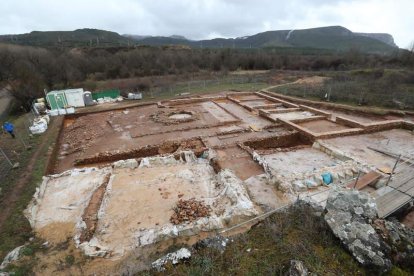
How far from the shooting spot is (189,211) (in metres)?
6.79

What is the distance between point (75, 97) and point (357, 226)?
Answer: 22367 millimetres

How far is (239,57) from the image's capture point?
49781 millimetres

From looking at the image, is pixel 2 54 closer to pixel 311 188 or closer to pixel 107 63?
pixel 107 63

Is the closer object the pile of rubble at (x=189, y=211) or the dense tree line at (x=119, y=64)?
the pile of rubble at (x=189, y=211)

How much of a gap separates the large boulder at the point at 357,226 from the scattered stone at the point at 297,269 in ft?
2.77

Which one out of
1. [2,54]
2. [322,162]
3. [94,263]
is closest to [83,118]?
[94,263]

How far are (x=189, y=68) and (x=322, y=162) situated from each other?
37.9 m

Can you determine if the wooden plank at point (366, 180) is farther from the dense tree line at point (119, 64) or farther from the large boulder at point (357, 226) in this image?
the dense tree line at point (119, 64)

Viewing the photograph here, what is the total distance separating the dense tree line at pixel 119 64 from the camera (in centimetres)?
2405

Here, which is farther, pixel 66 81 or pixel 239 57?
pixel 239 57

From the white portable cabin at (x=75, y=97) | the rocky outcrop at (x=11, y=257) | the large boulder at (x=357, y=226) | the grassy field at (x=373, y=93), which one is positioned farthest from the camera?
the white portable cabin at (x=75, y=97)

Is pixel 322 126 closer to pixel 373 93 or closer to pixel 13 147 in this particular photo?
pixel 373 93

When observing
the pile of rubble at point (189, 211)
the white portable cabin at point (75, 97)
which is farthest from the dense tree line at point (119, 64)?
the pile of rubble at point (189, 211)

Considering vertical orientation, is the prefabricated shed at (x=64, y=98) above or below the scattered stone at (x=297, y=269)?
below
